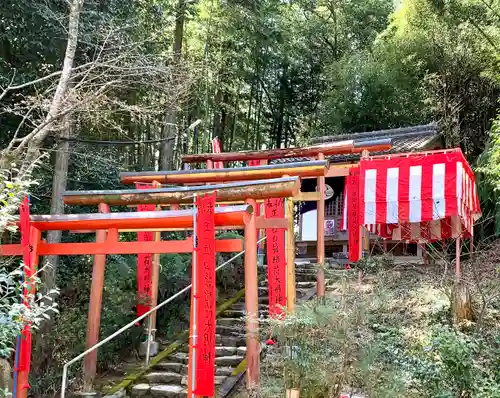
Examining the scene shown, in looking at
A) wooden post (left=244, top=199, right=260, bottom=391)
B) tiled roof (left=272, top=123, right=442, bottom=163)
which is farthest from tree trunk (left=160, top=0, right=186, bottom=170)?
wooden post (left=244, top=199, right=260, bottom=391)

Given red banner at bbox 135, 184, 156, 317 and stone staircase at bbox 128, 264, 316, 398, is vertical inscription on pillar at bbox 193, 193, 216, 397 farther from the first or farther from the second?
red banner at bbox 135, 184, 156, 317

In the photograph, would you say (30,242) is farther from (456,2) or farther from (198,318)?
(456,2)

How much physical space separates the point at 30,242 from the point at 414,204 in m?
6.60

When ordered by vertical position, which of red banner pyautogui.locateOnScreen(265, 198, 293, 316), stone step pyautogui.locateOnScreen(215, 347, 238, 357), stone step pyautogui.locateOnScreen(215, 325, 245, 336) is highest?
red banner pyautogui.locateOnScreen(265, 198, 293, 316)

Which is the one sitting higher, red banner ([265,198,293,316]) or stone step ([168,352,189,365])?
red banner ([265,198,293,316])

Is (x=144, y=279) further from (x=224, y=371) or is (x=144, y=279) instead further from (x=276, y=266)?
(x=276, y=266)

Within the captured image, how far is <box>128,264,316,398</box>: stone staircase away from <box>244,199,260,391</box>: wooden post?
111 cm

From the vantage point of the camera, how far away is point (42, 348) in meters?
7.71

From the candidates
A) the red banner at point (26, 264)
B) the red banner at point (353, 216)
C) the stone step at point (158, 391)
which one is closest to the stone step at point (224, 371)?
the stone step at point (158, 391)

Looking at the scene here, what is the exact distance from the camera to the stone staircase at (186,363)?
7.20m

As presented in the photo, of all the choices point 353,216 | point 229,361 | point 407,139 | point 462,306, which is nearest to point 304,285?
point 353,216

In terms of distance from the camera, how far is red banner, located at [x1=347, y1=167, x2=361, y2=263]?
9.70 meters

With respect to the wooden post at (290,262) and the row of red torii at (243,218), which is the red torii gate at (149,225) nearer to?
the row of red torii at (243,218)

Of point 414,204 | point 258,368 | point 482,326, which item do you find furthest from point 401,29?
point 258,368
